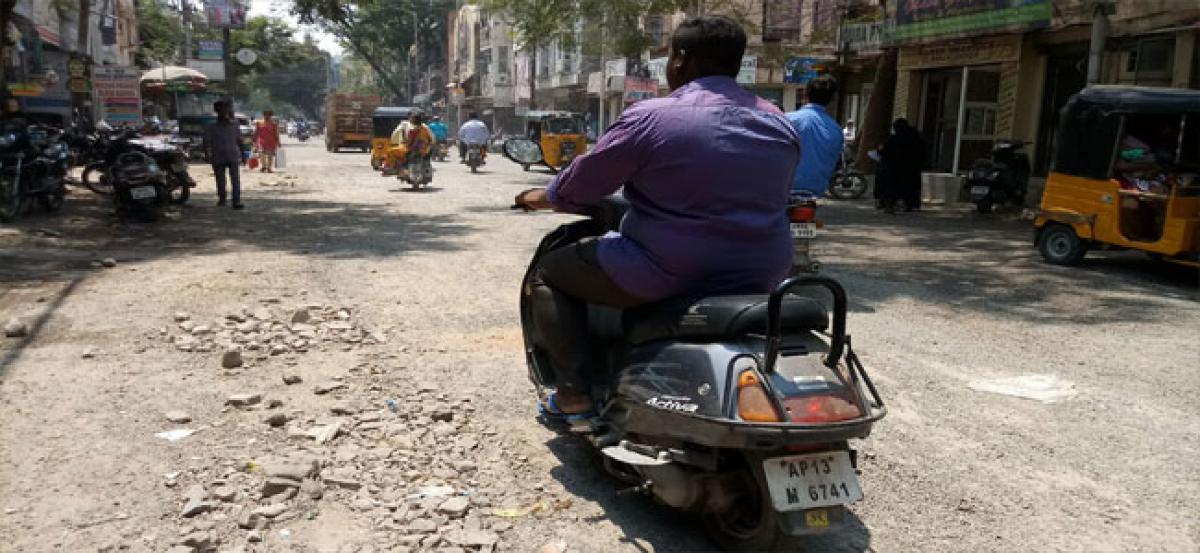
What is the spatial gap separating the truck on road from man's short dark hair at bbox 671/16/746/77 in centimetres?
3779

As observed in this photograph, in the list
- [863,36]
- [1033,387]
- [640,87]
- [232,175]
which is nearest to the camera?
[1033,387]

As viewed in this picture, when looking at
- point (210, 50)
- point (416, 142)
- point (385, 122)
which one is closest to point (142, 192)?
point (416, 142)

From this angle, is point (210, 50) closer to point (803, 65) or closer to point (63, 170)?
point (803, 65)

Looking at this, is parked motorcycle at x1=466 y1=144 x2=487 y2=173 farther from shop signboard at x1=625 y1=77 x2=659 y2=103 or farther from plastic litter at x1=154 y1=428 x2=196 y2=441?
plastic litter at x1=154 y1=428 x2=196 y2=441

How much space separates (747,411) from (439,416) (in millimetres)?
2099

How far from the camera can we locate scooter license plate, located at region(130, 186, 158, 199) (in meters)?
11.1

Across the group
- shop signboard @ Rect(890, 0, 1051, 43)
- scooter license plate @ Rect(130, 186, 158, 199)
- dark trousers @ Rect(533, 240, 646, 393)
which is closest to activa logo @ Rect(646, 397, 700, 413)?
dark trousers @ Rect(533, 240, 646, 393)

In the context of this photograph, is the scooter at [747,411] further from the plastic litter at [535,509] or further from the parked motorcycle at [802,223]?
the parked motorcycle at [802,223]

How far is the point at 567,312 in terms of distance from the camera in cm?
353

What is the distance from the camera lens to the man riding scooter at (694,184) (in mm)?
3008

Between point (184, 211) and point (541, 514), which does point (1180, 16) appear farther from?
point (184, 211)

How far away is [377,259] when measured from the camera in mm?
8938

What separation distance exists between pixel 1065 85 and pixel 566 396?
634 inches

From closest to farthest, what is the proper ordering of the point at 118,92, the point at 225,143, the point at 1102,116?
the point at 1102,116 < the point at 225,143 < the point at 118,92
